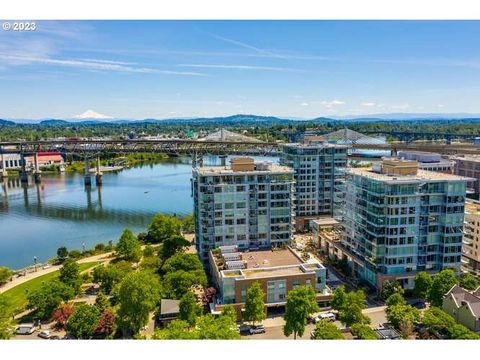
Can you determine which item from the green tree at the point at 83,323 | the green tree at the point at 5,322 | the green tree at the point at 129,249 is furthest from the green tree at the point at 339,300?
the green tree at the point at 129,249

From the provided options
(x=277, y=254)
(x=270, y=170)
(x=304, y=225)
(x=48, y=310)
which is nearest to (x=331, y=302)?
(x=277, y=254)

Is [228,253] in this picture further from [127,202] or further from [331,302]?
[127,202]

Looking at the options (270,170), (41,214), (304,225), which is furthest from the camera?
(41,214)

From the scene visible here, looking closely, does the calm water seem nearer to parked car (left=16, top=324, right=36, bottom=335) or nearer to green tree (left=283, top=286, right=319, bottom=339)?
parked car (left=16, top=324, right=36, bottom=335)

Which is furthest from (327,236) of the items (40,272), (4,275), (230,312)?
(4,275)

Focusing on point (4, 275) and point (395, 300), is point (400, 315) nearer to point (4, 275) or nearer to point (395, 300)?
point (395, 300)

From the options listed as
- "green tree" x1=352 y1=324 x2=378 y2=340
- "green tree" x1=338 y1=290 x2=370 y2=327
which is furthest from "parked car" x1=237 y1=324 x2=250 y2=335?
"green tree" x1=352 y1=324 x2=378 y2=340

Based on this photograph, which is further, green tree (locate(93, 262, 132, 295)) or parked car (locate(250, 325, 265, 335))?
green tree (locate(93, 262, 132, 295))

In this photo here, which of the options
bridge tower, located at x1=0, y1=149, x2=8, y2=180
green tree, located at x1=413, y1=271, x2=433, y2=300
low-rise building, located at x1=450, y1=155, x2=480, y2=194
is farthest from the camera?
bridge tower, located at x1=0, y1=149, x2=8, y2=180
